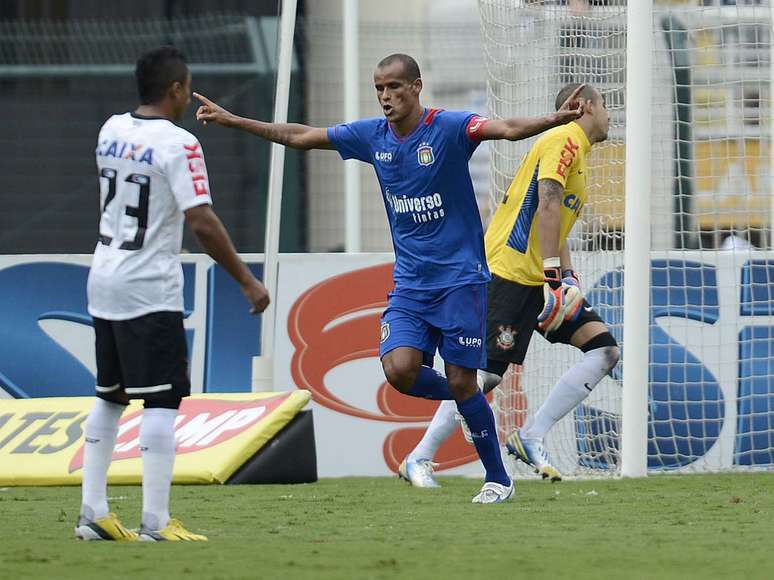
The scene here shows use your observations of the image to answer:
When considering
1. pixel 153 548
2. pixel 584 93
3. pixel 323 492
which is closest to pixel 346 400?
pixel 323 492

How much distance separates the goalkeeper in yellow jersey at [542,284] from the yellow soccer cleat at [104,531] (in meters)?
2.83

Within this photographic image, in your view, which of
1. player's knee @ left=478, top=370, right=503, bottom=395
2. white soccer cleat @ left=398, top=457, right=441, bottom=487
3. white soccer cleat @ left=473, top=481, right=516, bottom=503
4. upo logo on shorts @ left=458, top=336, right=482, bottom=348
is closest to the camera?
upo logo on shorts @ left=458, top=336, right=482, bottom=348

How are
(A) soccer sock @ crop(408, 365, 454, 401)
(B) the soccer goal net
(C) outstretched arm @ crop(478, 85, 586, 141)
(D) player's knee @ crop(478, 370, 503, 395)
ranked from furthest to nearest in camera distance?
(B) the soccer goal net, (D) player's knee @ crop(478, 370, 503, 395), (A) soccer sock @ crop(408, 365, 454, 401), (C) outstretched arm @ crop(478, 85, 586, 141)

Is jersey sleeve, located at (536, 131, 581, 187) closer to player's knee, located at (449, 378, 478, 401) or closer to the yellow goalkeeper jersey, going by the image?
the yellow goalkeeper jersey

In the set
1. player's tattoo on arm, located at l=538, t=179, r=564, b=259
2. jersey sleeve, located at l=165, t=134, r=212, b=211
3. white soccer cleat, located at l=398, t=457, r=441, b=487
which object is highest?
jersey sleeve, located at l=165, t=134, r=212, b=211

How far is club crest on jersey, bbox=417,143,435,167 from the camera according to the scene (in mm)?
7031

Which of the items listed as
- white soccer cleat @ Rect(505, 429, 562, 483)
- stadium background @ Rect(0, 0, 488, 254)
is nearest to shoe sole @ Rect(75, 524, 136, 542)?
white soccer cleat @ Rect(505, 429, 562, 483)

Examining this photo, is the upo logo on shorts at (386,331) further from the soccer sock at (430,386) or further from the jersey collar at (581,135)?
the jersey collar at (581,135)

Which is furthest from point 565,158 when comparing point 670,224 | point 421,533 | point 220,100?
point 220,100

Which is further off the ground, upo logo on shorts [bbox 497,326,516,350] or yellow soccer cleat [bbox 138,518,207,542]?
upo logo on shorts [bbox 497,326,516,350]

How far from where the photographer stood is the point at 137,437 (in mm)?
8914

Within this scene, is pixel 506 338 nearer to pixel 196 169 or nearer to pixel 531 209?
pixel 531 209

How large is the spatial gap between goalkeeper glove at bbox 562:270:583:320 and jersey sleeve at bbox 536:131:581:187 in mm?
461

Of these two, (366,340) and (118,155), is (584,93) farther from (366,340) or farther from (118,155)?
(118,155)
